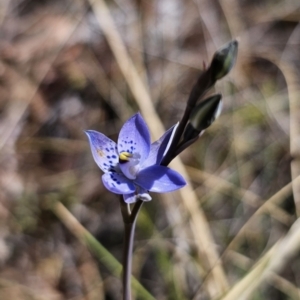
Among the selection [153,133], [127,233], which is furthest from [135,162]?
[153,133]

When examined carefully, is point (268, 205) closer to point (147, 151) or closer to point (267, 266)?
point (267, 266)

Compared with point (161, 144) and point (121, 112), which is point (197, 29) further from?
point (161, 144)

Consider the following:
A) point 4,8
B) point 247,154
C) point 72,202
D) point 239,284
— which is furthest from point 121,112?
point 239,284

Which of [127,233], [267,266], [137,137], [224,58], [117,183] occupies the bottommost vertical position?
[267,266]

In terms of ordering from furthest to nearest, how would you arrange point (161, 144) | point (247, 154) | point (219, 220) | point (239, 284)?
→ point (247, 154), point (219, 220), point (239, 284), point (161, 144)

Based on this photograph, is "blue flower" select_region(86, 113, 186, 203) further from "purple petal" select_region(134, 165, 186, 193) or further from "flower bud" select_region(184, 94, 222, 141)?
"flower bud" select_region(184, 94, 222, 141)

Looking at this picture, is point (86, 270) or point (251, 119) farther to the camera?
point (251, 119)

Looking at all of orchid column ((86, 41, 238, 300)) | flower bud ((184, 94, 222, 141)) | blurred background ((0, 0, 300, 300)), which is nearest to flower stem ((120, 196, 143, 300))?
orchid column ((86, 41, 238, 300))
